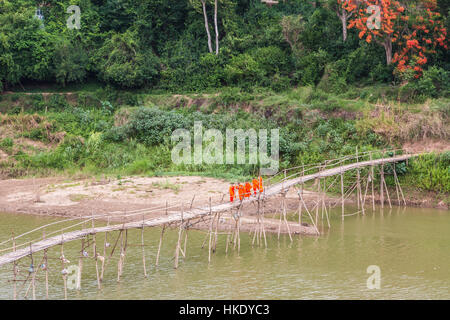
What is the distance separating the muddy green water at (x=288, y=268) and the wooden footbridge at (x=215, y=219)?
359mm

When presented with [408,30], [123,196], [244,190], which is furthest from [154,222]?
[408,30]

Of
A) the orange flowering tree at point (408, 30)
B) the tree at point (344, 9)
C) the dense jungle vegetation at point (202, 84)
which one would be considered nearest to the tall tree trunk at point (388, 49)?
the orange flowering tree at point (408, 30)

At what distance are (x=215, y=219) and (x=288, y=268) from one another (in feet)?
19.6

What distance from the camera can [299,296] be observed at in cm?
1578

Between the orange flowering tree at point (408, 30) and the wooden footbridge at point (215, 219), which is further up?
the orange flowering tree at point (408, 30)

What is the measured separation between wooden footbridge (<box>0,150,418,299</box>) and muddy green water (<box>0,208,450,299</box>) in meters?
0.36

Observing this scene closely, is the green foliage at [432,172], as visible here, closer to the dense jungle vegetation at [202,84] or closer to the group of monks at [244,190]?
the dense jungle vegetation at [202,84]

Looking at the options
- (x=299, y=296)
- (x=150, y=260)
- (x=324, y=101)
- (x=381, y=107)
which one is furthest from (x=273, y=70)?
(x=299, y=296)

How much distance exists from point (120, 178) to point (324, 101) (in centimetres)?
1239

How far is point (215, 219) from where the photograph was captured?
23.6 meters

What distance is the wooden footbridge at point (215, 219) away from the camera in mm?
15945

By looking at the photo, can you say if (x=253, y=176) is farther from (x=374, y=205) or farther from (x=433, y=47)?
(x=433, y=47)

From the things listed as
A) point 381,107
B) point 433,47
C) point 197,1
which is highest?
point 197,1

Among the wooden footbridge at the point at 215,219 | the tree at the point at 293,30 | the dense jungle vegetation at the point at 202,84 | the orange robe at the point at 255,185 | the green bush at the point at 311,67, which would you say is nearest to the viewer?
the wooden footbridge at the point at 215,219
